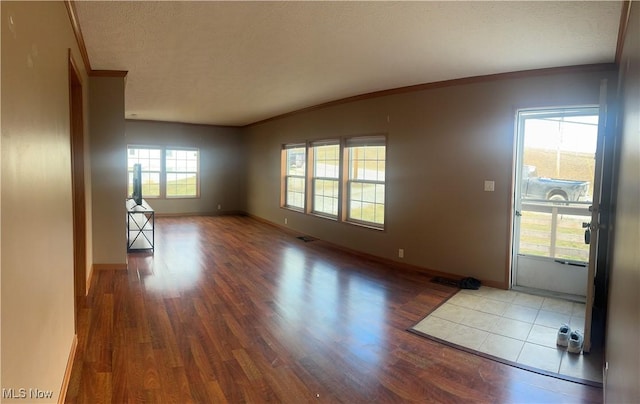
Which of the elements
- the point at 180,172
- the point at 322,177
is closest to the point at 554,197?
the point at 322,177

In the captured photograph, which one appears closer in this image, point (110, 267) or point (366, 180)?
point (110, 267)

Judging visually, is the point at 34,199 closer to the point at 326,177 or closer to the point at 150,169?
the point at 326,177

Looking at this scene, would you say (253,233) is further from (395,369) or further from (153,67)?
(395,369)

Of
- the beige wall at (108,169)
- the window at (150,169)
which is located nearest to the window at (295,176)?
the beige wall at (108,169)

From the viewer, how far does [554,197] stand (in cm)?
398

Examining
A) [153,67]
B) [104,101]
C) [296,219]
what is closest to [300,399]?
[153,67]

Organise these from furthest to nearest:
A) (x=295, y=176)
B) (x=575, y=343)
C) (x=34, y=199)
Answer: (x=295, y=176)
(x=575, y=343)
(x=34, y=199)

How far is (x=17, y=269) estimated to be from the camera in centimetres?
126

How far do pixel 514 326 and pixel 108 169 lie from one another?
458cm

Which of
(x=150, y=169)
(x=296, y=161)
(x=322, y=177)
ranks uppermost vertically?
(x=296, y=161)

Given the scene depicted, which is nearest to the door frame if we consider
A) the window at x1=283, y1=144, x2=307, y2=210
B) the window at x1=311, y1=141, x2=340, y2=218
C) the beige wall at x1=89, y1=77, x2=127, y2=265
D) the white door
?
the beige wall at x1=89, y1=77, x2=127, y2=265

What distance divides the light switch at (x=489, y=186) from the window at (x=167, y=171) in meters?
7.58

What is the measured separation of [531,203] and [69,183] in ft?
13.8

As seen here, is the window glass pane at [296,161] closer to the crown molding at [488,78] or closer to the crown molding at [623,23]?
the crown molding at [488,78]
